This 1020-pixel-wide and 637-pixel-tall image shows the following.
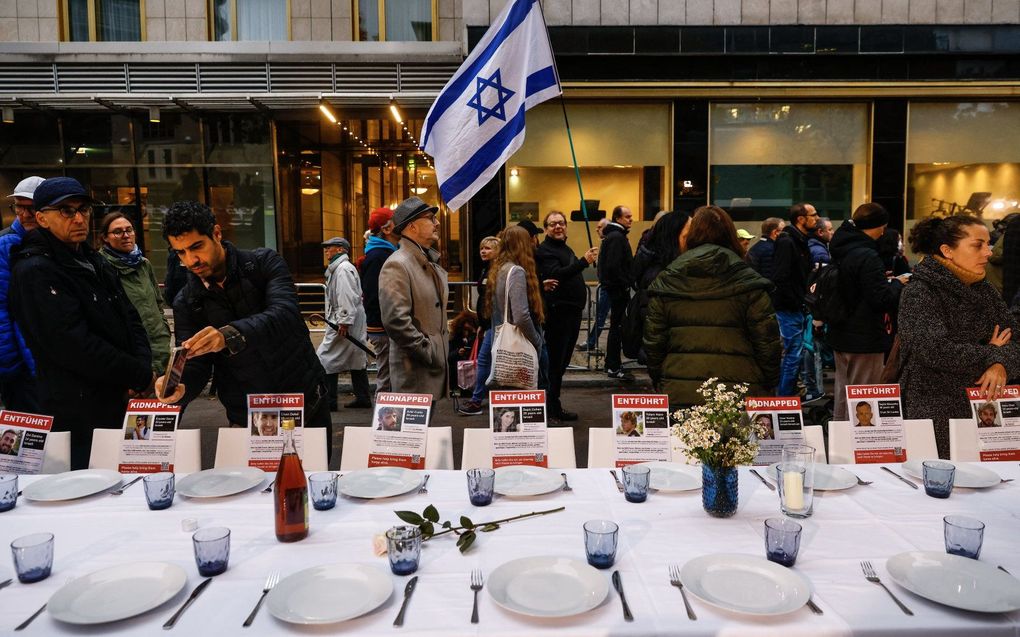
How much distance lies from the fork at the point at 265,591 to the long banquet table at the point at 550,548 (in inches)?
0.8

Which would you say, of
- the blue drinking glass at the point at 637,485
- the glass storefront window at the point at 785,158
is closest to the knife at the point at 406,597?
the blue drinking glass at the point at 637,485

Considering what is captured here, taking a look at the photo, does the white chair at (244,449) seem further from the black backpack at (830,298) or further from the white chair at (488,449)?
the black backpack at (830,298)

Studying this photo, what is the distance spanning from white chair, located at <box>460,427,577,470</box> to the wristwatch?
43.6 inches

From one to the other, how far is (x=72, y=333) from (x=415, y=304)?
181cm

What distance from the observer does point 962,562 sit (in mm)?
1822

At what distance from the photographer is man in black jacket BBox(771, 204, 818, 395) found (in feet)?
21.5

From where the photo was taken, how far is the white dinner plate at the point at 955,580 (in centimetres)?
162

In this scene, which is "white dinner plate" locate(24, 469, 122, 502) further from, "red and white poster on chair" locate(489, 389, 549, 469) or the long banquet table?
"red and white poster on chair" locate(489, 389, 549, 469)

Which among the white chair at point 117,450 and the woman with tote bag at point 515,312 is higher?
the woman with tote bag at point 515,312

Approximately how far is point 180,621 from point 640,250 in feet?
20.0

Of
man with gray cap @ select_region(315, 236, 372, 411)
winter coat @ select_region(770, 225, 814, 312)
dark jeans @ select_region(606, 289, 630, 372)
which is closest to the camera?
winter coat @ select_region(770, 225, 814, 312)

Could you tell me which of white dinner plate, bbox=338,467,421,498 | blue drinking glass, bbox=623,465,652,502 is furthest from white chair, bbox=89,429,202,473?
blue drinking glass, bbox=623,465,652,502

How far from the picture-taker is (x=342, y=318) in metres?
6.96

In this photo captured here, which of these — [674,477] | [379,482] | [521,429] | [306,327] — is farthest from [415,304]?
[674,477]
